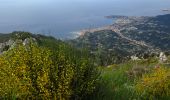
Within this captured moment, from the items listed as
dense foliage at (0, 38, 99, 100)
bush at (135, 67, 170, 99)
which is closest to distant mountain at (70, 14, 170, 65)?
bush at (135, 67, 170, 99)

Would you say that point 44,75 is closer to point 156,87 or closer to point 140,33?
point 156,87

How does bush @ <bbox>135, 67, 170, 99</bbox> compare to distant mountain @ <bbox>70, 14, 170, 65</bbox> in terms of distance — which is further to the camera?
distant mountain @ <bbox>70, 14, 170, 65</bbox>

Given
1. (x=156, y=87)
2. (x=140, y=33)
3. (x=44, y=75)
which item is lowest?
(x=140, y=33)

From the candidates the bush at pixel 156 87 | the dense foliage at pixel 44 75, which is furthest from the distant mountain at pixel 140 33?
the dense foliage at pixel 44 75

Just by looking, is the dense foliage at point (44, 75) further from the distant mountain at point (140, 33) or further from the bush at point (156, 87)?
the distant mountain at point (140, 33)

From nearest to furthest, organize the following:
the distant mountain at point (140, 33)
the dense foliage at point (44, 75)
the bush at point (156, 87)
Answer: the dense foliage at point (44, 75) < the bush at point (156, 87) < the distant mountain at point (140, 33)

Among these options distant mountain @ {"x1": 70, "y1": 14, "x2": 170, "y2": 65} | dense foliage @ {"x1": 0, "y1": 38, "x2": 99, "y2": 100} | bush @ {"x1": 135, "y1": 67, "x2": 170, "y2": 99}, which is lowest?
distant mountain @ {"x1": 70, "y1": 14, "x2": 170, "y2": 65}

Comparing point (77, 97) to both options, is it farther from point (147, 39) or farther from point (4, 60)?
point (147, 39)

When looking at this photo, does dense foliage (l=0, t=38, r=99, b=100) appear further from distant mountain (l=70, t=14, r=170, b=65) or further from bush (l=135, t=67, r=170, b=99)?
distant mountain (l=70, t=14, r=170, b=65)

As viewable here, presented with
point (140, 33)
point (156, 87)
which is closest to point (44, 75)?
point (156, 87)

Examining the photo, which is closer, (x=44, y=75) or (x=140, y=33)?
(x=44, y=75)

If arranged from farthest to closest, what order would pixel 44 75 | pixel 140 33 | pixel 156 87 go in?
1. pixel 140 33
2. pixel 156 87
3. pixel 44 75

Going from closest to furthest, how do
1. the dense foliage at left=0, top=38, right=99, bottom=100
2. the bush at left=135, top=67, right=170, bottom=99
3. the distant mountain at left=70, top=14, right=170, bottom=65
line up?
the dense foliage at left=0, top=38, right=99, bottom=100
the bush at left=135, top=67, right=170, bottom=99
the distant mountain at left=70, top=14, right=170, bottom=65

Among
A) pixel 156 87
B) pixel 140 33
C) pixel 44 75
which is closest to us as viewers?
pixel 44 75
